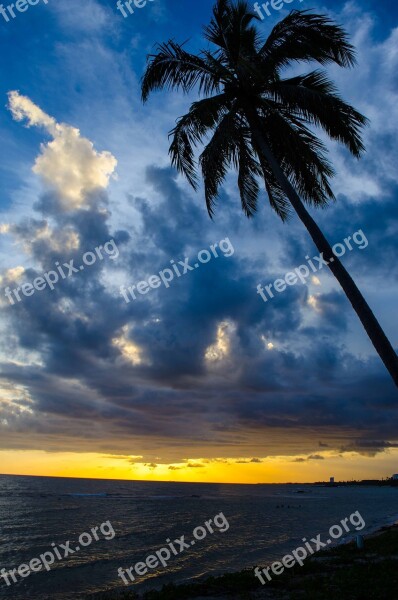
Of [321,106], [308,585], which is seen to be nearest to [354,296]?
[321,106]

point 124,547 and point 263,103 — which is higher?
point 263,103

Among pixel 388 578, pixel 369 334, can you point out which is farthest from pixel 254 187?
pixel 388 578

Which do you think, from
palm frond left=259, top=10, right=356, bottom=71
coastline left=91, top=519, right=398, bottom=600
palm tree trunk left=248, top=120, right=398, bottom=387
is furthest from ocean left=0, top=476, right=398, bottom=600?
palm frond left=259, top=10, right=356, bottom=71

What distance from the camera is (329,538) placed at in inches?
1236

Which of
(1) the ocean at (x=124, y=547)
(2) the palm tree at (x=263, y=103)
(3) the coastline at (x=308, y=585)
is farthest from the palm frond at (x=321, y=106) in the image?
(1) the ocean at (x=124, y=547)

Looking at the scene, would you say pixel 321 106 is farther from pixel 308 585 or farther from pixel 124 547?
pixel 124 547

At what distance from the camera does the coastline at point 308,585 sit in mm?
11609

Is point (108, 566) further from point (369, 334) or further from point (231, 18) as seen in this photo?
point (231, 18)

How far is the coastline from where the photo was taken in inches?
457

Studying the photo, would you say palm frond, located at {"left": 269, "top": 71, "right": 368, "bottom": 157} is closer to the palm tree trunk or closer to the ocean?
the palm tree trunk

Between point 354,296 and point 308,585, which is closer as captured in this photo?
point 354,296

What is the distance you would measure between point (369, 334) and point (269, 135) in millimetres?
6953

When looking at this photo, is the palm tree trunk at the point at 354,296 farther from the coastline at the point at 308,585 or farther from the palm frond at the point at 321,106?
the coastline at the point at 308,585

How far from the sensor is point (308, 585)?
13039mm
